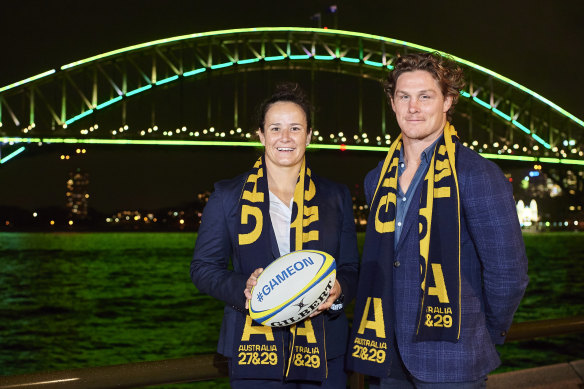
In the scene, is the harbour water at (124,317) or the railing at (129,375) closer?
the railing at (129,375)

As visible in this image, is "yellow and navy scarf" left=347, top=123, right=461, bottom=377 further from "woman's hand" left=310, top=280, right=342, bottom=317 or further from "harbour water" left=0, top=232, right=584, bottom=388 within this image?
"harbour water" left=0, top=232, right=584, bottom=388

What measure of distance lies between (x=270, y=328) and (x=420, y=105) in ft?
2.87

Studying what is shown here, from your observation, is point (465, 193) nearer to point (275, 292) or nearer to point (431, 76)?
point (431, 76)

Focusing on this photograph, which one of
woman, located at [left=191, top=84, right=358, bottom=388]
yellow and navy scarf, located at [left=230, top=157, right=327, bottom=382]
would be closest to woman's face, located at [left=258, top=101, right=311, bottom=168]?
woman, located at [left=191, top=84, right=358, bottom=388]

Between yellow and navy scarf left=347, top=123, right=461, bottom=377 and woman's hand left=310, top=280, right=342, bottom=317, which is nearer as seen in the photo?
yellow and navy scarf left=347, top=123, right=461, bottom=377

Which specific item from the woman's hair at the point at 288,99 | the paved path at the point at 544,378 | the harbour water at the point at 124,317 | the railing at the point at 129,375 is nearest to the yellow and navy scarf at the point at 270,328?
the woman's hair at the point at 288,99

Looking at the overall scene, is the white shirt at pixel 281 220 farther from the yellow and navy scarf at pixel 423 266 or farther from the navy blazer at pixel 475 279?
the navy blazer at pixel 475 279

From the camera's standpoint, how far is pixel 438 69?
2.12 m

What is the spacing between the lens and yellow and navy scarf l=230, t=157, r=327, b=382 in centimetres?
215

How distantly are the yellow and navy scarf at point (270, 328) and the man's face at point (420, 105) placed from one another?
0.42 m

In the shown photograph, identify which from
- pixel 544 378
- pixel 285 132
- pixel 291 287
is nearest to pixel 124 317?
pixel 544 378

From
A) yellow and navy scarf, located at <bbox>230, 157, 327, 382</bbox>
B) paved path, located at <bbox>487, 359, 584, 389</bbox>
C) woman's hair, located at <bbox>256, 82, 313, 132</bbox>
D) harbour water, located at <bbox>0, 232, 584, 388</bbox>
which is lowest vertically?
harbour water, located at <bbox>0, 232, 584, 388</bbox>

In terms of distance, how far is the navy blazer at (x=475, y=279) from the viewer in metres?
1.93

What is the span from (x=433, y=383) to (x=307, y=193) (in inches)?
29.6
